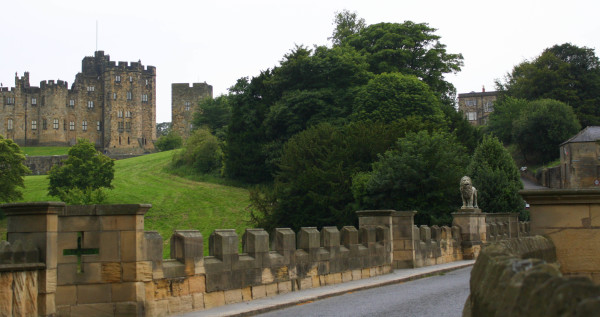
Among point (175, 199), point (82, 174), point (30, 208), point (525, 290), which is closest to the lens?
point (525, 290)

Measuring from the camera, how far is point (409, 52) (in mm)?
64688

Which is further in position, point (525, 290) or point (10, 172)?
point (10, 172)

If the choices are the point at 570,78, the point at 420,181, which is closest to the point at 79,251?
the point at 420,181

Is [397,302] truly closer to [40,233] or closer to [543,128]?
[40,233]

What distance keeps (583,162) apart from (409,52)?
19262 millimetres

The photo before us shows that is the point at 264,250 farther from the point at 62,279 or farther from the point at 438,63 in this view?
the point at 438,63

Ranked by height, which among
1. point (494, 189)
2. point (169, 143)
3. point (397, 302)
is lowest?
point (397, 302)

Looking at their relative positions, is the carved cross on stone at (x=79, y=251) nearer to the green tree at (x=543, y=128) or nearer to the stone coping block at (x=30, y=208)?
the stone coping block at (x=30, y=208)

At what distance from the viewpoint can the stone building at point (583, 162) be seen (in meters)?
69.9

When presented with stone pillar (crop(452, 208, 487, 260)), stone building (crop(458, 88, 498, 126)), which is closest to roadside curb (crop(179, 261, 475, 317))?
stone pillar (crop(452, 208, 487, 260))

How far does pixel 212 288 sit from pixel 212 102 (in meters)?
98.5

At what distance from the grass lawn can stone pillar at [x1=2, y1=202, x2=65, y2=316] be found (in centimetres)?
10426

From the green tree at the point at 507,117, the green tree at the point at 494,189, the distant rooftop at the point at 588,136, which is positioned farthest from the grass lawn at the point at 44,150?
the green tree at the point at 494,189

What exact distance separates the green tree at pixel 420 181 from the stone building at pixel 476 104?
9288 centimetres
